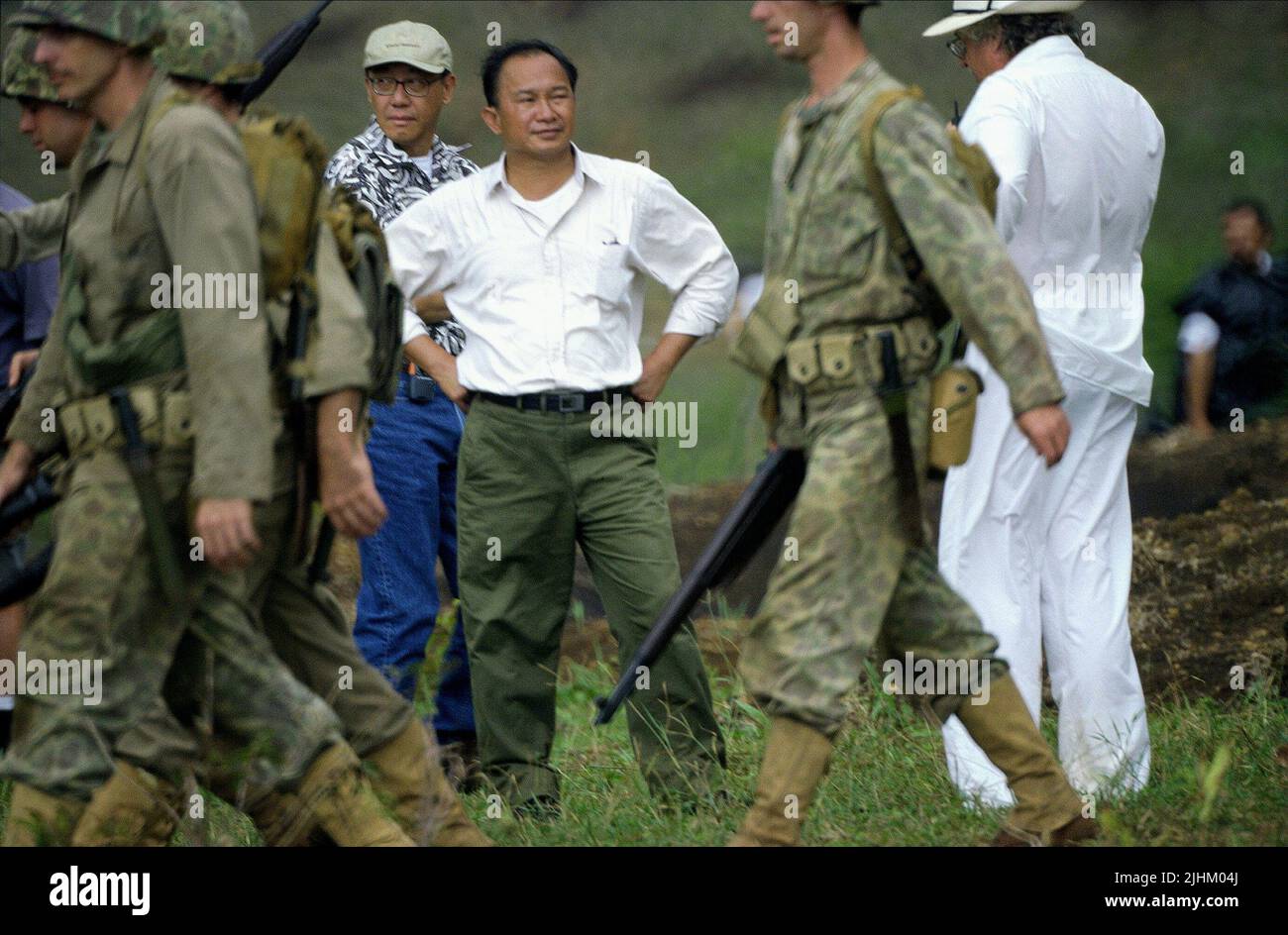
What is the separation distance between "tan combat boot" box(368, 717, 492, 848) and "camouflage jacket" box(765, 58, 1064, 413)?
4.09ft

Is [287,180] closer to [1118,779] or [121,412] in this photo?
[121,412]

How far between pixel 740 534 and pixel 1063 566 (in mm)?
1286

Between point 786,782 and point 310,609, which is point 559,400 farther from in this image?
point 786,782

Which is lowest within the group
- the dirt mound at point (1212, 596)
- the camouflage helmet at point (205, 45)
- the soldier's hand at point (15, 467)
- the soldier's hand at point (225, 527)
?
the dirt mound at point (1212, 596)

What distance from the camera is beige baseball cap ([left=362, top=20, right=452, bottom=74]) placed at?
6.24 m

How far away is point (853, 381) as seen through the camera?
4336mm

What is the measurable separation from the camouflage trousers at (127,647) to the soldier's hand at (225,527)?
17cm

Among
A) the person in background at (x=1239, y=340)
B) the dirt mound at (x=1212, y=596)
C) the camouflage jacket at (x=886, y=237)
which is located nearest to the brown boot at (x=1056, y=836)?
the camouflage jacket at (x=886, y=237)

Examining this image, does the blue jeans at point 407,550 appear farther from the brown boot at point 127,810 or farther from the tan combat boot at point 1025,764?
the tan combat boot at point 1025,764

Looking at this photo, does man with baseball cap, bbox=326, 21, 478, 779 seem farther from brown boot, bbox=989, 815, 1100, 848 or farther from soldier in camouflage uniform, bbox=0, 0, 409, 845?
brown boot, bbox=989, 815, 1100, 848

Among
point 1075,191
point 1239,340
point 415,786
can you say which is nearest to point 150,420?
point 415,786

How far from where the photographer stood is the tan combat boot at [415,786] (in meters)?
4.44

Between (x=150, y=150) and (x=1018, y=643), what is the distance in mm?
2668

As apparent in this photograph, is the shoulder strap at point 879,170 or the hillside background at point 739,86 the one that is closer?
the shoulder strap at point 879,170
